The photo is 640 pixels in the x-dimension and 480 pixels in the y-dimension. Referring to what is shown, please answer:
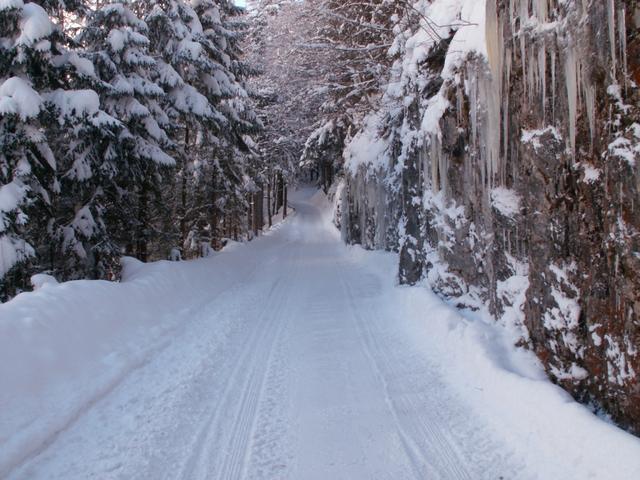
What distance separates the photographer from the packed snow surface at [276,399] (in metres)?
3.43

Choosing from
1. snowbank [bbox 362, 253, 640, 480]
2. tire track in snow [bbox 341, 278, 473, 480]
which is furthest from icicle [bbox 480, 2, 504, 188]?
tire track in snow [bbox 341, 278, 473, 480]

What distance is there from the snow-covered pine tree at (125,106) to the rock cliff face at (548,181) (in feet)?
21.2

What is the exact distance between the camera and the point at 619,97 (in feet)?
12.4

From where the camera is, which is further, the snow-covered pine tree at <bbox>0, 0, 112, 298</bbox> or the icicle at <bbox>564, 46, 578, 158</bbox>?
the snow-covered pine tree at <bbox>0, 0, 112, 298</bbox>

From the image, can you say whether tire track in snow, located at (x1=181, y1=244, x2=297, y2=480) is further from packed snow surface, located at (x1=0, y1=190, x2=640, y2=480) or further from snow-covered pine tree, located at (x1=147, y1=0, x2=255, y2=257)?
snow-covered pine tree, located at (x1=147, y1=0, x2=255, y2=257)

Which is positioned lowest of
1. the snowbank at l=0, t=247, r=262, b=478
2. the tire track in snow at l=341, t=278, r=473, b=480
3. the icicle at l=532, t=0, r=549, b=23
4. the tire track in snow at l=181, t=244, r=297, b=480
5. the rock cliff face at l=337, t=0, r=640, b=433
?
the tire track in snow at l=341, t=278, r=473, b=480

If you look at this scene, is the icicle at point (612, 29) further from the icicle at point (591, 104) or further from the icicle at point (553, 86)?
the icicle at point (553, 86)

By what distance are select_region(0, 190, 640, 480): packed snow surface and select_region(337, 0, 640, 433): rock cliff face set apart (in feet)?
1.68

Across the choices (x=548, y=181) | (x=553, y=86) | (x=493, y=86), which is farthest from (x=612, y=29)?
(x=493, y=86)

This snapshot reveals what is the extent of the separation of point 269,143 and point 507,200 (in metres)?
22.8

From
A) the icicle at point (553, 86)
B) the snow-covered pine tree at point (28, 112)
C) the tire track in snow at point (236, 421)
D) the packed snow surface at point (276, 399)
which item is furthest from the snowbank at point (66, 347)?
the icicle at point (553, 86)

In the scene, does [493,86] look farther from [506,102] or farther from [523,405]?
[523,405]

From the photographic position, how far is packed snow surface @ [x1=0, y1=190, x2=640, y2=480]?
3428 mm

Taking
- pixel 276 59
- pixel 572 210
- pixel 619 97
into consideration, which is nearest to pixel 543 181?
pixel 572 210
